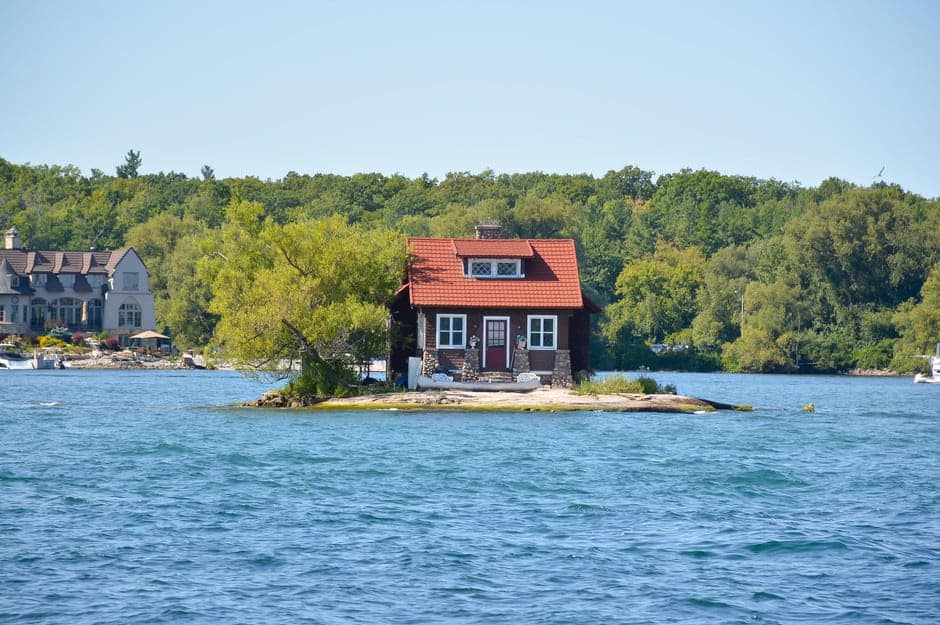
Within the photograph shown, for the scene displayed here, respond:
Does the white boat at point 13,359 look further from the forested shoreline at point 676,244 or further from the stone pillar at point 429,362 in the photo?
the stone pillar at point 429,362

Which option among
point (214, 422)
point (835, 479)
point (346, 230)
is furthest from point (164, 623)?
point (346, 230)

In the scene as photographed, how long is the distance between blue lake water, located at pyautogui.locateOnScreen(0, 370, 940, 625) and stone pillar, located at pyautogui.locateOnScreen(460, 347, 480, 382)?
6492mm

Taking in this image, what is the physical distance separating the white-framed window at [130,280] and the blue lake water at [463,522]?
2551 inches

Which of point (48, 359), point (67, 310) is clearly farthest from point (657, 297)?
point (48, 359)

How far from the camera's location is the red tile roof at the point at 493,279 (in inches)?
1875

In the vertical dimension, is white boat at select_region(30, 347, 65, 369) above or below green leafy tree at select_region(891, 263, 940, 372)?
below

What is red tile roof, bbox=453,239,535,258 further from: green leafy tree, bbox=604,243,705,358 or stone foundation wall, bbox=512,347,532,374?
green leafy tree, bbox=604,243,705,358

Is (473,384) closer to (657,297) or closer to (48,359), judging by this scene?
(48,359)

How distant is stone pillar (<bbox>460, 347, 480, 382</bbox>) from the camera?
47406 mm

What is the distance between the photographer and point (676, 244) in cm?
13462

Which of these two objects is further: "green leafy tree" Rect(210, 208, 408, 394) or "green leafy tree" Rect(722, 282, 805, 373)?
"green leafy tree" Rect(722, 282, 805, 373)

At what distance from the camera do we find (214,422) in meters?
40.8

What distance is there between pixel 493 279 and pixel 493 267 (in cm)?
49

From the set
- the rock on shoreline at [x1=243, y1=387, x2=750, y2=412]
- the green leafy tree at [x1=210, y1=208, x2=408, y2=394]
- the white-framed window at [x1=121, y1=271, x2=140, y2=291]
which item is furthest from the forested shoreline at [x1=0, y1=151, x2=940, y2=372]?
the rock on shoreline at [x1=243, y1=387, x2=750, y2=412]
